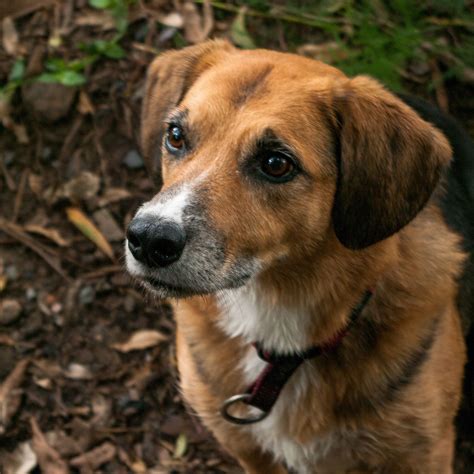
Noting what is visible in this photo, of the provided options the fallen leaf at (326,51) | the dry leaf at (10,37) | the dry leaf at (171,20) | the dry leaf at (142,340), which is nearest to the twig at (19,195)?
the dry leaf at (10,37)

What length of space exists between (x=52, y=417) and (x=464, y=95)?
312cm

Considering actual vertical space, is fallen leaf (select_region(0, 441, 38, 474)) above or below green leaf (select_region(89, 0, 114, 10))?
below

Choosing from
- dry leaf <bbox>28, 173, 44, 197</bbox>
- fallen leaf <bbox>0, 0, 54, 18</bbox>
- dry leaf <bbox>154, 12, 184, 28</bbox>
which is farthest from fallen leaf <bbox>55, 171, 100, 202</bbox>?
fallen leaf <bbox>0, 0, 54, 18</bbox>

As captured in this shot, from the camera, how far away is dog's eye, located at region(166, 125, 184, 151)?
282 cm

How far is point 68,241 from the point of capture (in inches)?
182

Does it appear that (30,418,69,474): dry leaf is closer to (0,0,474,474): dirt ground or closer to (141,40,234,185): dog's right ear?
(0,0,474,474): dirt ground

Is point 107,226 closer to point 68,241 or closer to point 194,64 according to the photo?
point 68,241

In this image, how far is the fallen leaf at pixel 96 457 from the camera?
408 centimetres

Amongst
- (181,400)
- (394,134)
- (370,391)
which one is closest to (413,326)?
(370,391)

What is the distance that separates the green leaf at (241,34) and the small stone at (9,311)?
2.12 metres

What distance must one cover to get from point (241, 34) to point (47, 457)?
2.79 m

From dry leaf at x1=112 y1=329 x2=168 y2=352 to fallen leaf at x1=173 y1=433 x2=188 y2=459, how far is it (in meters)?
0.56

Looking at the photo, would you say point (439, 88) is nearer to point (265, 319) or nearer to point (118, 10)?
point (118, 10)

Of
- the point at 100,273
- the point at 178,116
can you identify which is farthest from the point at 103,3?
the point at 178,116
